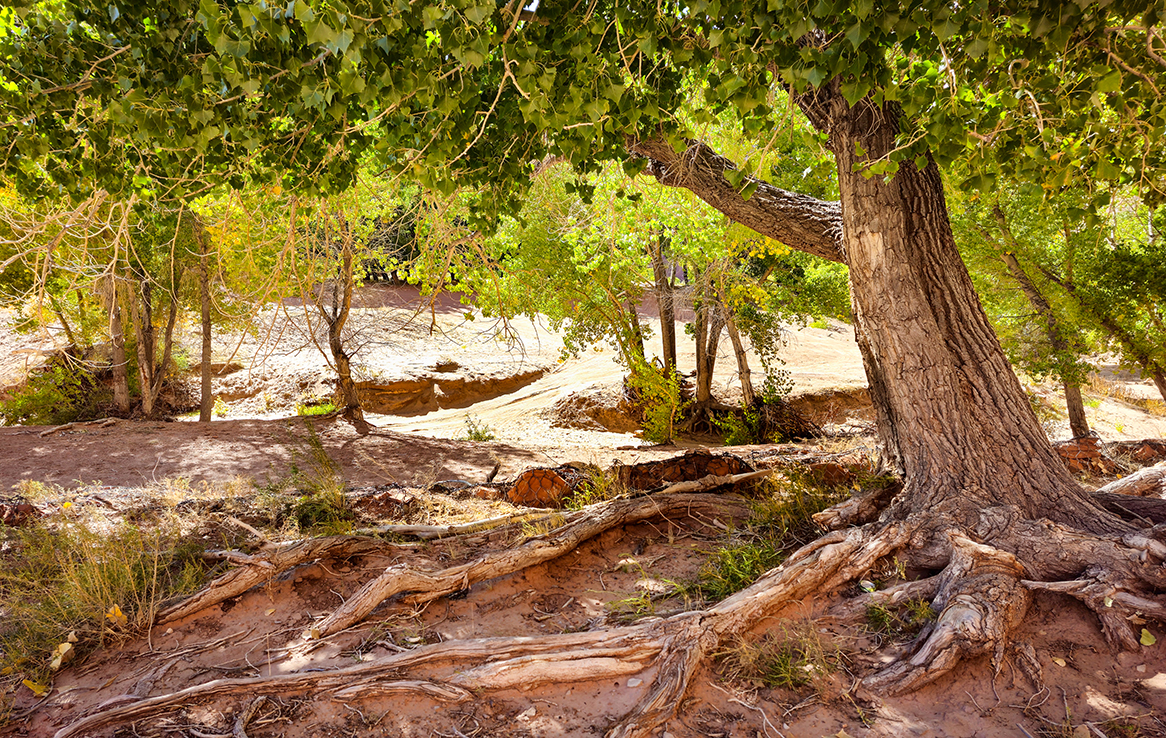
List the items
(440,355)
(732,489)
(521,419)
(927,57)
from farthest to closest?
(440,355) < (521,419) < (732,489) < (927,57)

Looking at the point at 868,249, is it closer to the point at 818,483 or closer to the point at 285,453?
the point at 818,483

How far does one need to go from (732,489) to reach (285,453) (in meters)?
5.92

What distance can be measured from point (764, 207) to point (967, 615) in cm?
298

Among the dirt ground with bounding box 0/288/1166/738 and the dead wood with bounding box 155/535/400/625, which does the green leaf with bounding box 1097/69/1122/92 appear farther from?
the dead wood with bounding box 155/535/400/625

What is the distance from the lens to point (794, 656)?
308 cm

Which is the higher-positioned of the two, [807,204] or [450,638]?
[807,204]

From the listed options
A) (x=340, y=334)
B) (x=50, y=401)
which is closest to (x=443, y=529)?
(x=340, y=334)

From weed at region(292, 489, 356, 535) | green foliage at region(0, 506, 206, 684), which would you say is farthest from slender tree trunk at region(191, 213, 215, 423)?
green foliage at region(0, 506, 206, 684)

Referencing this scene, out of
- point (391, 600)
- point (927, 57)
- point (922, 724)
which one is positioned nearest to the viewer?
point (922, 724)

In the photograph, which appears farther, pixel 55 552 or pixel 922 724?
pixel 55 552

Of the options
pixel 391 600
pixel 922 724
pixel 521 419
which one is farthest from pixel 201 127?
pixel 521 419

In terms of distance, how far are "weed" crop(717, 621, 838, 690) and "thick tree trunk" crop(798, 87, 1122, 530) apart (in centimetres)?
125

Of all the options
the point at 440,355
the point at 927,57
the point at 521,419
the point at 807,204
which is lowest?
the point at 521,419

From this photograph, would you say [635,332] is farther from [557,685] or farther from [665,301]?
[557,685]
